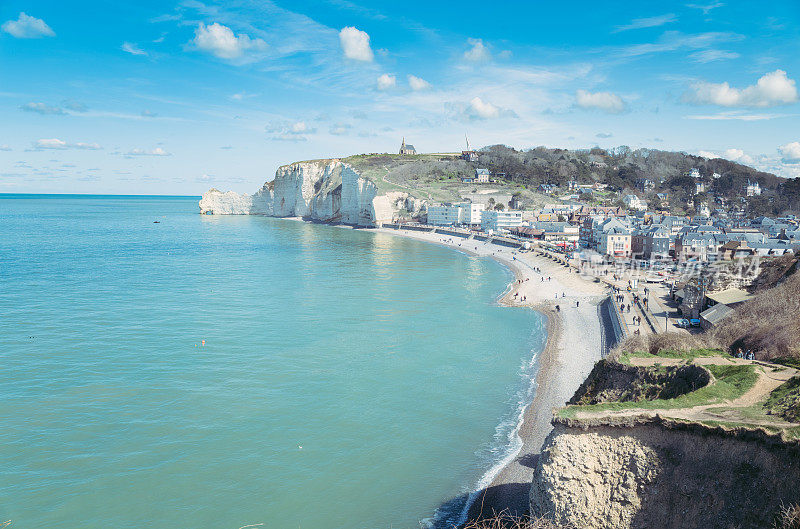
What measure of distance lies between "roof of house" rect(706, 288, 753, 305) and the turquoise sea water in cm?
1104

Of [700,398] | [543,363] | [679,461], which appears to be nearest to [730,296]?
[543,363]

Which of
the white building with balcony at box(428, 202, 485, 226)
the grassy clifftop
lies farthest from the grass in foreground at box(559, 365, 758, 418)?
the white building with balcony at box(428, 202, 485, 226)

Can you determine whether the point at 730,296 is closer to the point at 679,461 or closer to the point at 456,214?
the point at 679,461

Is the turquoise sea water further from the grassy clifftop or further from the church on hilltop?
the church on hilltop

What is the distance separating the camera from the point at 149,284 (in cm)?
4831

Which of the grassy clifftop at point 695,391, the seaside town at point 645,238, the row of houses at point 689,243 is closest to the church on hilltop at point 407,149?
the seaside town at point 645,238

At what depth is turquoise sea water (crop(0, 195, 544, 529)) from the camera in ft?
52.9

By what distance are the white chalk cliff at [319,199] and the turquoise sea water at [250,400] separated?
69.5 meters

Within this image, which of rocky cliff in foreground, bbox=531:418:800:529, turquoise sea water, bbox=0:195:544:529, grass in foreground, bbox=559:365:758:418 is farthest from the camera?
turquoise sea water, bbox=0:195:544:529

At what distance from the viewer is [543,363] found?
92.7 feet

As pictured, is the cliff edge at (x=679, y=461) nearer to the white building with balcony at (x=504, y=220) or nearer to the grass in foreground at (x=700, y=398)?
the grass in foreground at (x=700, y=398)

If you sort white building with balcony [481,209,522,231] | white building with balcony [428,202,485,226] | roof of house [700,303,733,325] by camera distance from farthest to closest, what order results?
white building with balcony [428,202,485,226] < white building with balcony [481,209,522,231] < roof of house [700,303,733,325]

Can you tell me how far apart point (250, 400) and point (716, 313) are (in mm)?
26589

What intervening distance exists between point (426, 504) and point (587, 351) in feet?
57.4
